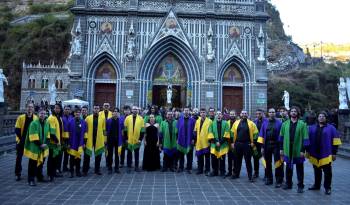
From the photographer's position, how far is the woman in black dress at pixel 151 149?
34.4 feet

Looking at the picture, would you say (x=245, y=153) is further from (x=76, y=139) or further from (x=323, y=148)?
(x=76, y=139)

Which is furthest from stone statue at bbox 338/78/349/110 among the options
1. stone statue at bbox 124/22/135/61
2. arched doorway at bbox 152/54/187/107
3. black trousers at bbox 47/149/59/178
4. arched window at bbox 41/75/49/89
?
arched window at bbox 41/75/49/89

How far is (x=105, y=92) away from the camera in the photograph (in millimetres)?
25812

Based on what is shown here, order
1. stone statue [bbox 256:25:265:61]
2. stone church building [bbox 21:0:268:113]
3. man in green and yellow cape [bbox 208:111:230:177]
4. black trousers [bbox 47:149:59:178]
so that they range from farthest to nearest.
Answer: stone statue [bbox 256:25:265:61] → stone church building [bbox 21:0:268:113] → man in green and yellow cape [bbox 208:111:230:177] → black trousers [bbox 47:149:59:178]

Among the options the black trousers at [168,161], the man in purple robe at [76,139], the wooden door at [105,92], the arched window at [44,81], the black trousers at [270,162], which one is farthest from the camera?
the arched window at [44,81]

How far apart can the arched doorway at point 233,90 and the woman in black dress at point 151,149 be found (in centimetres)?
1617

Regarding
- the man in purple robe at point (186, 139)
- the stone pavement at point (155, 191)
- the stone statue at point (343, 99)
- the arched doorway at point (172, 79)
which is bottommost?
the stone pavement at point (155, 191)

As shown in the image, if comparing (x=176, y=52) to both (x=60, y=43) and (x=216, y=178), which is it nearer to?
(x=216, y=178)

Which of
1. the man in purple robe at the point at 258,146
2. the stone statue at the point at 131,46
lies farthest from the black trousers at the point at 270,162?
the stone statue at the point at 131,46

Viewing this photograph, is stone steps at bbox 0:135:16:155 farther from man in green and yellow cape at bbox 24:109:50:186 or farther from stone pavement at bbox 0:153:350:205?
man in green and yellow cape at bbox 24:109:50:186

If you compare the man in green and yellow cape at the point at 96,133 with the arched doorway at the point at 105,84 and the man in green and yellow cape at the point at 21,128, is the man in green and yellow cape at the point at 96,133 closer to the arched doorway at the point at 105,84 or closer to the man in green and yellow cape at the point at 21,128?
the man in green and yellow cape at the point at 21,128

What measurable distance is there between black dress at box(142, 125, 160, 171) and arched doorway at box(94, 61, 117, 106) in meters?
15.5

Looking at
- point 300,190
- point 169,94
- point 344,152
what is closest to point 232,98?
point 169,94

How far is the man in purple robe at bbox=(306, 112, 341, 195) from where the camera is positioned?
7.80 metres
